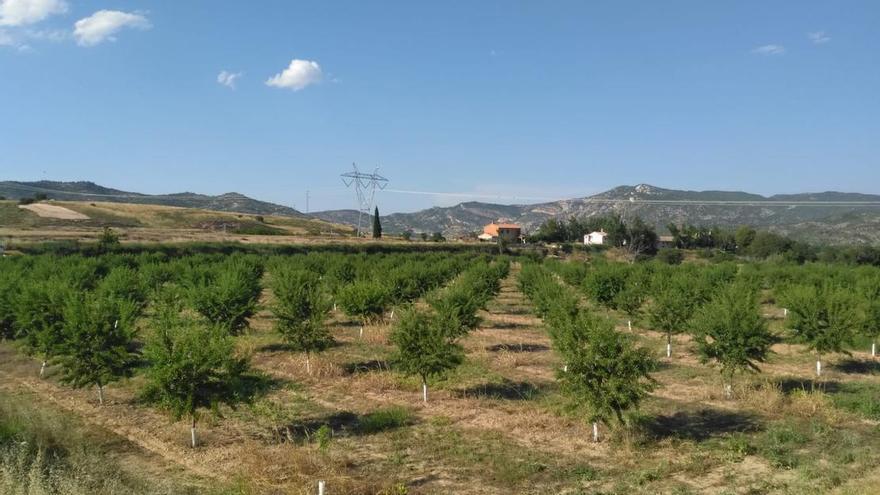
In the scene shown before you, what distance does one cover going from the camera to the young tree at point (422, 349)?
19.3 meters

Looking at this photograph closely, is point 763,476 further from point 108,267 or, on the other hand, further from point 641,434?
point 108,267

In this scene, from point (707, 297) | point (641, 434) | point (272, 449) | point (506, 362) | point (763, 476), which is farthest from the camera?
point (707, 297)

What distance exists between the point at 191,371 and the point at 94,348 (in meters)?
5.52

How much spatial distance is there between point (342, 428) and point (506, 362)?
10381mm

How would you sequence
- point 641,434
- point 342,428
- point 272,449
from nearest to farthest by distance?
point 272,449 → point 641,434 → point 342,428

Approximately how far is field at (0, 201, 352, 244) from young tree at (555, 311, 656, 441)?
3148 inches

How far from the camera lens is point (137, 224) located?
121 m

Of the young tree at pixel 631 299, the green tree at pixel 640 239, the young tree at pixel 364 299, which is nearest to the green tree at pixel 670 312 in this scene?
the young tree at pixel 631 299

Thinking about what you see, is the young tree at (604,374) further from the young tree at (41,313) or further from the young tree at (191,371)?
the young tree at (41,313)

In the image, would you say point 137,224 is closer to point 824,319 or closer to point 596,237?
point 596,237

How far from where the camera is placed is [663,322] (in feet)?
88.9

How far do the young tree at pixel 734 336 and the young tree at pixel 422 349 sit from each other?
8.72m

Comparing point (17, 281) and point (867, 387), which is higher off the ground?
point (17, 281)

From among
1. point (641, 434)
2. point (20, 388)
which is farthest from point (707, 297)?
point (20, 388)
